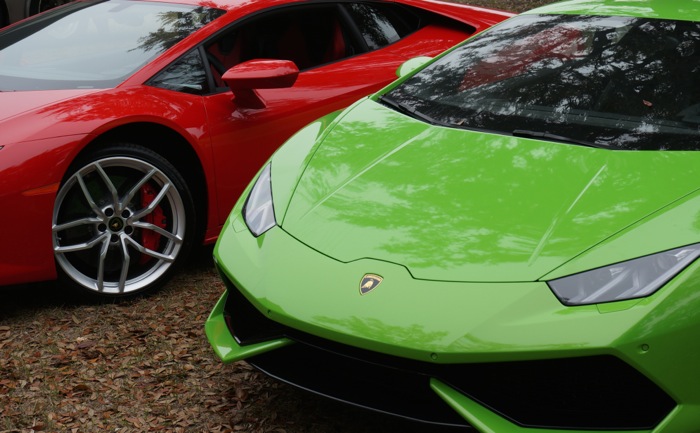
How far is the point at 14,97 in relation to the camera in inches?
165

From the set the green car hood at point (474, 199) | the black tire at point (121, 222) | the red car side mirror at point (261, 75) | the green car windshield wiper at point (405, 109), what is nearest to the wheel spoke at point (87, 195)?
the black tire at point (121, 222)

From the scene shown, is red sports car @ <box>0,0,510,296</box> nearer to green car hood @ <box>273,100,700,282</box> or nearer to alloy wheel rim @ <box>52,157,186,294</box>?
alloy wheel rim @ <box>52,157,186,294</box>

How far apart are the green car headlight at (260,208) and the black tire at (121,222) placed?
0.84m

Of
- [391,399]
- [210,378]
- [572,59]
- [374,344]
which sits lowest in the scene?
[210,378]

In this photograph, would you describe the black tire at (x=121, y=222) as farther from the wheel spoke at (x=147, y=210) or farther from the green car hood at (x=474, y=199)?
the green car hood at (x=474, y=199)

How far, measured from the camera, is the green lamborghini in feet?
8.13

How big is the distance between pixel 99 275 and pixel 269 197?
120 cm

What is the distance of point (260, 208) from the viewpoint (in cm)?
335

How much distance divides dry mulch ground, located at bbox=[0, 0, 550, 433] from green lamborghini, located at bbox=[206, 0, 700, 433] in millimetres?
345

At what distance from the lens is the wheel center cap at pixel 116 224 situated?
420cm

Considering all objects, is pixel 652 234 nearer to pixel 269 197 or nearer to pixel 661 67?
pixel 661 67

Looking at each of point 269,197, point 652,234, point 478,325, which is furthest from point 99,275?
point 652,234

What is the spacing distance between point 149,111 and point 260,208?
3.72ft

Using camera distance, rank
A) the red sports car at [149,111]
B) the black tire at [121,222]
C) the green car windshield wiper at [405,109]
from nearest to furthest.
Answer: the green car windshield wiper at [405,109], the red sports car at [149,111], the black tire at [121,222]
